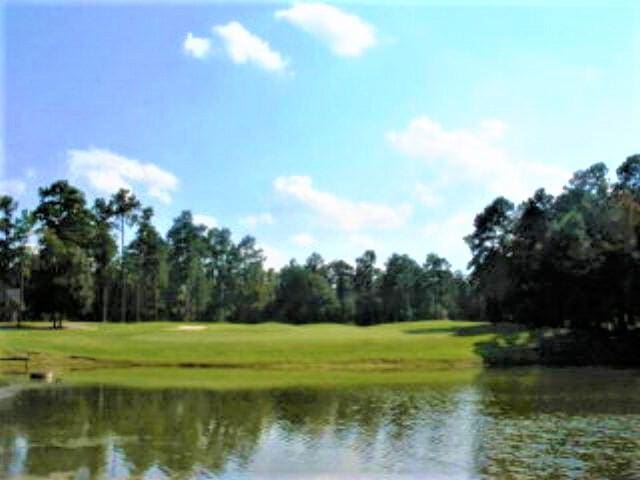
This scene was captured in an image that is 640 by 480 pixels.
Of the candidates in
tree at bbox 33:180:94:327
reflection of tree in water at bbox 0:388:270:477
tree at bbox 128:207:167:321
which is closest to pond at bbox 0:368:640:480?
reflection of tree in water at bbox 0:388:270:477

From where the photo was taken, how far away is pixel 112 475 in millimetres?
19281

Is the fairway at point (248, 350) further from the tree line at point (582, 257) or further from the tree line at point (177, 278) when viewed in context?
the tree line at point (177, 278)

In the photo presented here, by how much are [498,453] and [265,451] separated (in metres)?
6.57

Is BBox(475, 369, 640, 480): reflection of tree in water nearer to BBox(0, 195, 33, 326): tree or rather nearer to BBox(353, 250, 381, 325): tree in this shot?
BBox(0, 195, 33, 326): tree

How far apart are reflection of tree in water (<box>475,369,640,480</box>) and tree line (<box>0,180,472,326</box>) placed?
63.1m

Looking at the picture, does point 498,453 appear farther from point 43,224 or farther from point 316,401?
point 43,224

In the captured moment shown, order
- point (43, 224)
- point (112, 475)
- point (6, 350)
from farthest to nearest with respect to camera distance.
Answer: point (43, 224) → point (6, 350) → point (112, 475)

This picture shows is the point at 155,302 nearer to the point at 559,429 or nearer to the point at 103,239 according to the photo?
the point at 103,239

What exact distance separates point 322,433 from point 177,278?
4945 inches

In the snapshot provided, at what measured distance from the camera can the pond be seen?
20359 mm

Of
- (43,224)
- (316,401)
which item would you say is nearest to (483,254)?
(43,224)

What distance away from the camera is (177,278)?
148875 mm

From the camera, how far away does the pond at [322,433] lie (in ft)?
66.8

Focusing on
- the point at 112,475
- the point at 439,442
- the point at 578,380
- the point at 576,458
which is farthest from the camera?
the point at 578,380
